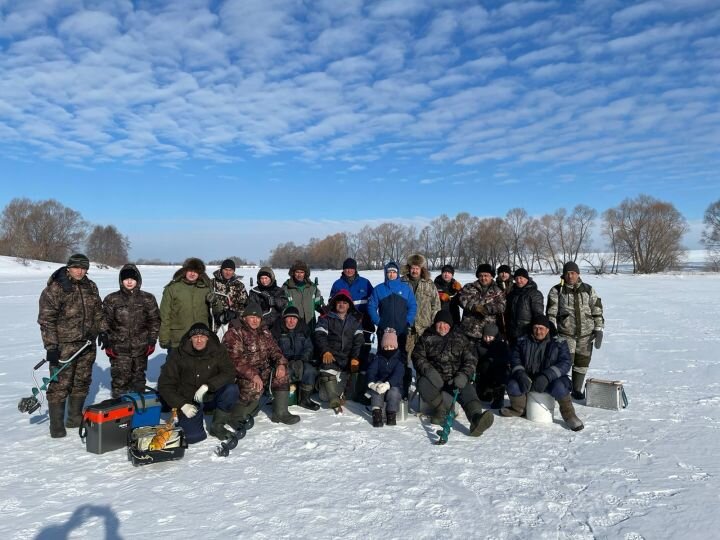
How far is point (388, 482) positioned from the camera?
13.7 ft

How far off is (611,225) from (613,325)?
57.0 meters

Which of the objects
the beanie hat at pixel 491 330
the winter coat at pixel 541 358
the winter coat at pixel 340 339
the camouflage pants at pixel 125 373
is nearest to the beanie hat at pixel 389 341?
the winter coat at pixel 340 339

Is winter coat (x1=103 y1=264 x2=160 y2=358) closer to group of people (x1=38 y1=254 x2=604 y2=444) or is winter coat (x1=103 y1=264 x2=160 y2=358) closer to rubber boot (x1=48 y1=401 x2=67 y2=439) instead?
group of people (x1=38 y1=254 x2=604 y2=444)

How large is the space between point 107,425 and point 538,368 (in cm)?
453

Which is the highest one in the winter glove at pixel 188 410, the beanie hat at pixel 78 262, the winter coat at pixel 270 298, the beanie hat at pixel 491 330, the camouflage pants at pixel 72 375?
the beanie hat at pixel 78 262

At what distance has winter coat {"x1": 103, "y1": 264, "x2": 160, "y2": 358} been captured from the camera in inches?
220

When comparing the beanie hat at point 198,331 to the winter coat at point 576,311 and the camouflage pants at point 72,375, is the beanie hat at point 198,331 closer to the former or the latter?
the camouflage pants at point 72,375

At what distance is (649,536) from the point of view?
336 cm

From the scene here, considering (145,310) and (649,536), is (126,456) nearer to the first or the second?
(145,310)

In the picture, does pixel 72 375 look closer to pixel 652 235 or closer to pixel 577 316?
pixel 577 316

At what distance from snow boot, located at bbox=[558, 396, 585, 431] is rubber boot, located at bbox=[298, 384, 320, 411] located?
112 inches

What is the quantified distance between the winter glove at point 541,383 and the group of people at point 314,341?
2cm

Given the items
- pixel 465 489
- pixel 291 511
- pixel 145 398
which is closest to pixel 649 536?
pixel 465 489

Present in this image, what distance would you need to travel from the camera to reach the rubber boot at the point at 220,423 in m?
5.16
